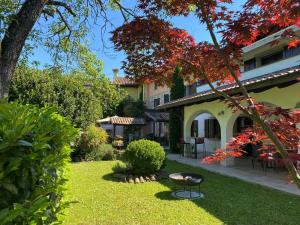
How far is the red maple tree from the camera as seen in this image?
10.3 ft

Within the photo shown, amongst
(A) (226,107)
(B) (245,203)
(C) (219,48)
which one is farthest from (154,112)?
(C) (219,48)

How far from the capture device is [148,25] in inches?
150

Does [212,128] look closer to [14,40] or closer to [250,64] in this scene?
[250,64]

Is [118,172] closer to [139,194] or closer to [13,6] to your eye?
[139,194]

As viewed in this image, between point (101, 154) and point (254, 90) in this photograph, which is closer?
point (254, 90)

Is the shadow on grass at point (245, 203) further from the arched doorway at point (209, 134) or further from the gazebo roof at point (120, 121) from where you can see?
the gazebo roof at point (120, 121)

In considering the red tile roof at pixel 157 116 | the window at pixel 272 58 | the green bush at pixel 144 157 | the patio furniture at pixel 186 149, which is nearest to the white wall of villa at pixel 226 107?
the patio furniture at pixel 186 149

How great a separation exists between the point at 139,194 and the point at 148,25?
18.6 ft

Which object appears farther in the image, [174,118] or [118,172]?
[174,118]

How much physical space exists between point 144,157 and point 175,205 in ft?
11.6

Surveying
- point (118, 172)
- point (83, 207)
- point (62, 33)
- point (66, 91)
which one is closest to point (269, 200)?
point (83, 207)

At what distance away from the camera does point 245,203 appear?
24.1ft

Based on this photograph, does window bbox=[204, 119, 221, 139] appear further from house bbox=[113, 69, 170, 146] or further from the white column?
house bbox=[113, 69, 170, 146]

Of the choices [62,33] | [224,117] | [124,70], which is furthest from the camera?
[224,117]
